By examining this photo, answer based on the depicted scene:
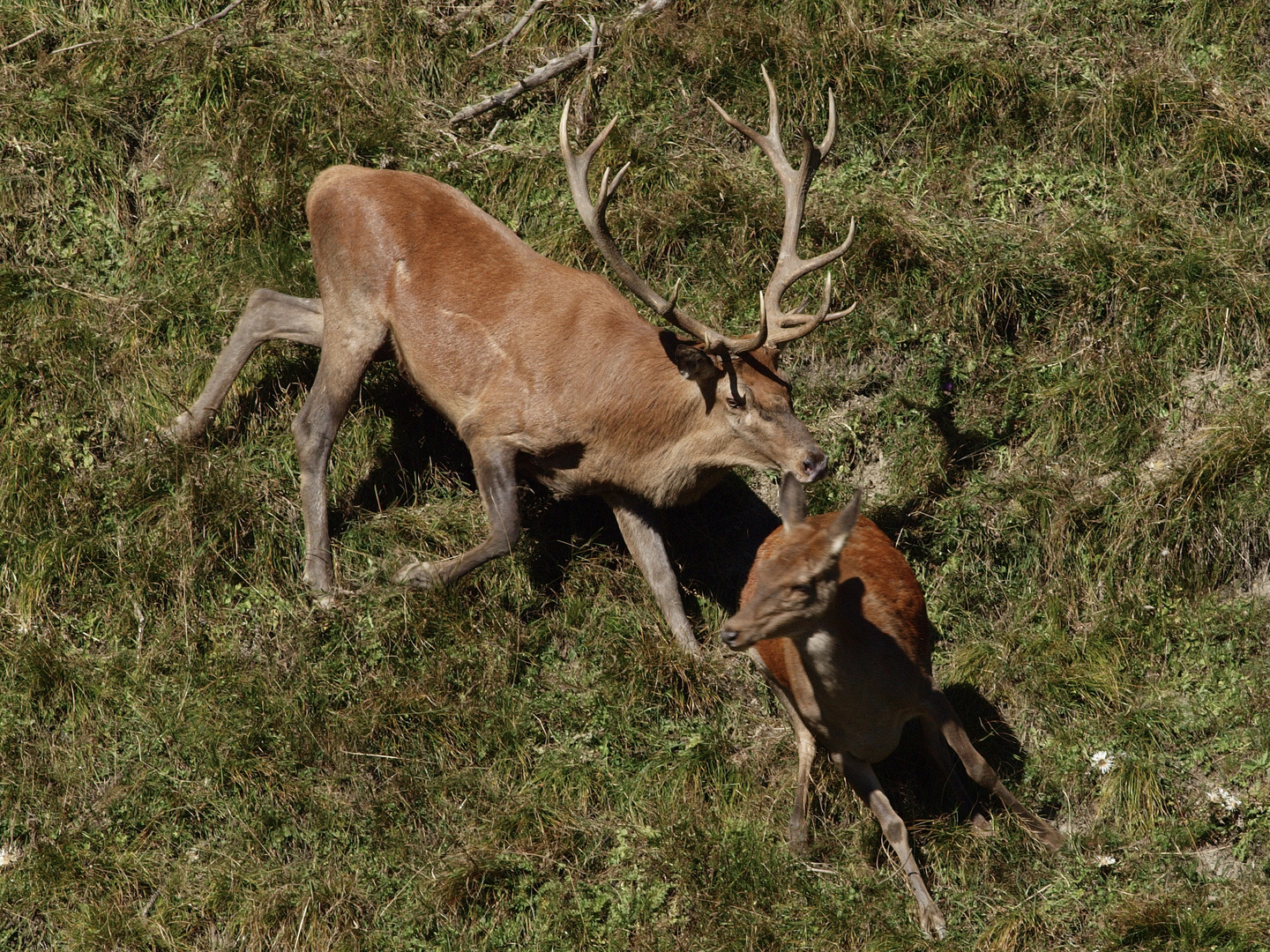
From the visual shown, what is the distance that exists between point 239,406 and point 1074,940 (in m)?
4.56

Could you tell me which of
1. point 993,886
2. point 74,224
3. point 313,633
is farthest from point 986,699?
point 74,224

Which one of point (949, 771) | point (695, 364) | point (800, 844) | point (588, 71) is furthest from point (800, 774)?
point (588, 71)

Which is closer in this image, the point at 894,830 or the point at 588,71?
the point at 894,830

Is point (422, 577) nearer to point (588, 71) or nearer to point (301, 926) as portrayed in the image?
point (301, 926)

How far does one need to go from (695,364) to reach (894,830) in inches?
86.5

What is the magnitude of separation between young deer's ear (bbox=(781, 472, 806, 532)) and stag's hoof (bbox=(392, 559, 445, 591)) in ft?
5.88

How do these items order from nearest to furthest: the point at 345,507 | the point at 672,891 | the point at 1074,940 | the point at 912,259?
the point at 1074,940 → the point at 672,891 → the point at 345,507 → the point at 912,259

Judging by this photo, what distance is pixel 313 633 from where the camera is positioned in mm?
6621

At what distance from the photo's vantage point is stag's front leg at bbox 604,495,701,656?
6.85m

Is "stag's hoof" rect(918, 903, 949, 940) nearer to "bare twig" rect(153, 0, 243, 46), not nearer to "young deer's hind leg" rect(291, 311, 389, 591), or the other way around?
"young deer's hind leg" rect(291, 311, 389, 591)

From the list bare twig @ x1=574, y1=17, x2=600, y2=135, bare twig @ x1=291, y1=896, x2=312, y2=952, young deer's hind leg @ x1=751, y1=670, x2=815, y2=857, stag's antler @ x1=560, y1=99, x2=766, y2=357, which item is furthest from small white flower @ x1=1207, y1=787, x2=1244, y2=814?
bare twig @ x1=574, y1=17, x2=600, y2=135

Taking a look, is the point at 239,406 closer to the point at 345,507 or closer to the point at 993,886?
the point at 345,507

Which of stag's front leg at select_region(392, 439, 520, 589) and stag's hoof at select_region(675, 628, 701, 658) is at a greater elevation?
stag's front leg at select_region(392, 439, 520, 589)

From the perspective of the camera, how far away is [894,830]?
19.4 feet
